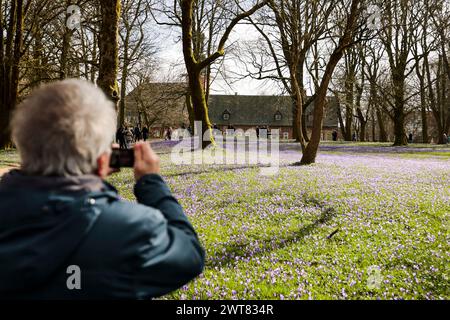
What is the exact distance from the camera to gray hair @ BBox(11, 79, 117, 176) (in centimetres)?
146

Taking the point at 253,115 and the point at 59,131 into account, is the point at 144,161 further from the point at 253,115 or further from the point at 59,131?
the point at 253,115

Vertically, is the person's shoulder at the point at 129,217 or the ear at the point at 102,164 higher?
the ear at the point at 102,164

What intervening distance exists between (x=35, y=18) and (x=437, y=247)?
27.2 metres

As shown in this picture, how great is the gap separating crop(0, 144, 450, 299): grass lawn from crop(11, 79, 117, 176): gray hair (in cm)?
285

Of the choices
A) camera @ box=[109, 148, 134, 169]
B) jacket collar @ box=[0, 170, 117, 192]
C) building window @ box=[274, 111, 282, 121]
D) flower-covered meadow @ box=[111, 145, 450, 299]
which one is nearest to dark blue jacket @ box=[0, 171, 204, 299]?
jacket collar @ box=[0, 170, 117, 192]

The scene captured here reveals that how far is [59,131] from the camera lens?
146 centimetres

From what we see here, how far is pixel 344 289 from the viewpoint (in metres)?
4.16

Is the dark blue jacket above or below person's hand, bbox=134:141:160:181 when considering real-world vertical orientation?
below

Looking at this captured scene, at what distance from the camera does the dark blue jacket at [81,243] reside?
1411 mm

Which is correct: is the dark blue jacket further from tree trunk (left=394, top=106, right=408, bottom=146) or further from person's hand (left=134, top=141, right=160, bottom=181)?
tree trunk (left=394, top=106, right=408, bottom=146)

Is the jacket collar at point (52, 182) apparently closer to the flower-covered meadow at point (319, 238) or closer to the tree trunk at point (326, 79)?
the flower-covered meadow at point (319, 238)

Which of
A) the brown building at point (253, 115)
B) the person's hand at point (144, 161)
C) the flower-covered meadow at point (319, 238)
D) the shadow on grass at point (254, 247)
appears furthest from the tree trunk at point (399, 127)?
the brown building at point (253, 115)

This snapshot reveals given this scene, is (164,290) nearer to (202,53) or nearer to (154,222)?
(154,222)
